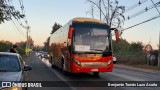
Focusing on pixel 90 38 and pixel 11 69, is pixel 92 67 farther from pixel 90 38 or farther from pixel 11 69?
pixel 11 69

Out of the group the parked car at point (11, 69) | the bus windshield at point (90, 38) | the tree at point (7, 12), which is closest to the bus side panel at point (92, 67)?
the bus windshield at point (90, 38)

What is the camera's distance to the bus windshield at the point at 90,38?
61.7ft

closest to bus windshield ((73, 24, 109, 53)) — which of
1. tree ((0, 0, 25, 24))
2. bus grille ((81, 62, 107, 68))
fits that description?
bus grille ((81, 62, 107, 68))

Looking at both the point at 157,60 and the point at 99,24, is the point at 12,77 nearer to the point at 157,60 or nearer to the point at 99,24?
the point at 99,24

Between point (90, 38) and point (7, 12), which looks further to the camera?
point (7, 12)

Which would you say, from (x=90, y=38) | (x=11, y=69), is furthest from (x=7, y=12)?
(x=11, y=69)

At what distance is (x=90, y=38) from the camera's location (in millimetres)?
18953

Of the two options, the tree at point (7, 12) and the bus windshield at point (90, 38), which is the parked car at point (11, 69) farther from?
the tree at point (7, 12)

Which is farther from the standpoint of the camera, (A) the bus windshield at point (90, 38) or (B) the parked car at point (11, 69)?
(A) the bus windshield at point (90, 38)

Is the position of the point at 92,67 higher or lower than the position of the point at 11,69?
lower

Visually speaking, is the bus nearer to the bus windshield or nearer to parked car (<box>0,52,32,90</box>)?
the bus windshield

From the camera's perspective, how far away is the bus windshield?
18.8m

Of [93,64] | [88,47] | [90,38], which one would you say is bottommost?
[93,64]

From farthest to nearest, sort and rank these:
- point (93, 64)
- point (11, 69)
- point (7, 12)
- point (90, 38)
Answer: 1. point (7, 12)
2. point (90, 38)
3. point (93, 64)
4. point (11, 69)
